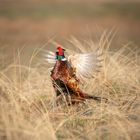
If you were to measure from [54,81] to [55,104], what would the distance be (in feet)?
0.74

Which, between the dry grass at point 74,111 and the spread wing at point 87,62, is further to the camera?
the spread wing at point 87,62

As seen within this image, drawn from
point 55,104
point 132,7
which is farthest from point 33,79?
point 132,7

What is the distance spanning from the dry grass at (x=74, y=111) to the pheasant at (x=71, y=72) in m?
0.10

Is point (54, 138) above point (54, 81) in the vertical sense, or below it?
below

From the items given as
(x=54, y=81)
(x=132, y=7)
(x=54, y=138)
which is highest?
(x=132, y=7)

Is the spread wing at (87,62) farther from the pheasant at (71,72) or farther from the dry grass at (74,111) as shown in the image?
the dry grass at (74,111)

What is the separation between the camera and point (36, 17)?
14.2 m

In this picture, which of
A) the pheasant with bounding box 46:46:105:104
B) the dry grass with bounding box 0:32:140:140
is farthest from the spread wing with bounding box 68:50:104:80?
the dry grass with bounding box 0:32:140:140

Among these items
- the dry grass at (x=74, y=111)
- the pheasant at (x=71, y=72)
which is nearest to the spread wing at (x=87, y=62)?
the pheasant at (x=71, y=72)

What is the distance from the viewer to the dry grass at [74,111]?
170 inches

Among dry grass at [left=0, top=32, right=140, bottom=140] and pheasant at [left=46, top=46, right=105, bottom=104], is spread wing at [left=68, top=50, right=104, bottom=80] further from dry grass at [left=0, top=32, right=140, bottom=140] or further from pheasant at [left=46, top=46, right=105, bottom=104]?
dry grass at [left=0, top=32, right=140, bottom=140]

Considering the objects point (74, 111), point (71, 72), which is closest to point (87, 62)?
point (71, 72)

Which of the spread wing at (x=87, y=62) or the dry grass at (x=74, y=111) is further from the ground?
the spread wing at (x=87, y=62)

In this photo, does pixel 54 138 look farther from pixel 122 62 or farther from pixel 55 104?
pixel 122 62
